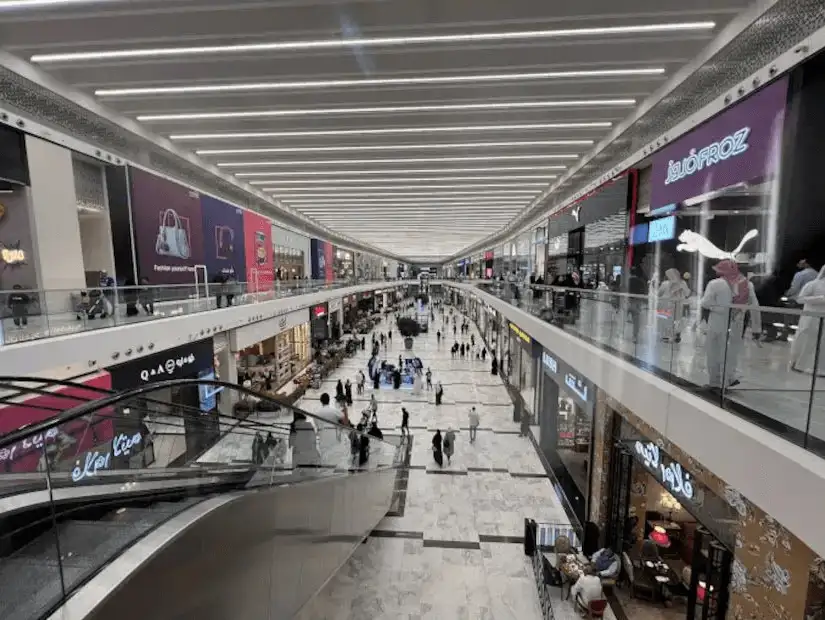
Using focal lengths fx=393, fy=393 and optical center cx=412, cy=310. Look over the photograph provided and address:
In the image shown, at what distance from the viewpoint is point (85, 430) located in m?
2.28

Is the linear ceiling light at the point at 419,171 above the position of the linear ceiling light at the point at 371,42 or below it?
below

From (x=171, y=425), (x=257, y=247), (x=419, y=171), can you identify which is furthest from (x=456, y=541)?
(x=257, y=247)

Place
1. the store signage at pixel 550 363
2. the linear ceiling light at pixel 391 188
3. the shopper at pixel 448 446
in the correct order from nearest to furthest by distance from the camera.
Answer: the store signage at pixel 550 363 < the shopper at pixel 448 446 < the linear ceiling light at pixel 391 188

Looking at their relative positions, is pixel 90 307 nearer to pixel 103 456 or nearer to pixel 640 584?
pixel 103 456

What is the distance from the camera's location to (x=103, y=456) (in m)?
2.70

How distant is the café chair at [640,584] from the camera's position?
573 cm

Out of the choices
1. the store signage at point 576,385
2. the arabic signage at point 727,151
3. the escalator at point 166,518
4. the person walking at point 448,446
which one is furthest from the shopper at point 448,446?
the arabic signage at point 727,151

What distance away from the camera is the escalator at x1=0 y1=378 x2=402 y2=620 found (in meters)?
1.78

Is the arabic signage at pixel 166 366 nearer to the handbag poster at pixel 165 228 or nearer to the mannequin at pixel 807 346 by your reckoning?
the handbag poster at pixel 165 228

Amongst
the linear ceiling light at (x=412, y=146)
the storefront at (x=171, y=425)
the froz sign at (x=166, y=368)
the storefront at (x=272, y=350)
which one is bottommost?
the storefront at (x=272, y=350)

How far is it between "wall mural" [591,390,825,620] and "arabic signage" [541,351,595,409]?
293 cm

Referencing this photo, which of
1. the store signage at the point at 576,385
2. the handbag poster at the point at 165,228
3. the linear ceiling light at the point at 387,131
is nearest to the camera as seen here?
the store signage at the point at 576,385

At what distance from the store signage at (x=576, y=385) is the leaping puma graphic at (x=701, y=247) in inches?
129

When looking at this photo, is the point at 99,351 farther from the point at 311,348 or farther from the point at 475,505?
the point at 311,348
